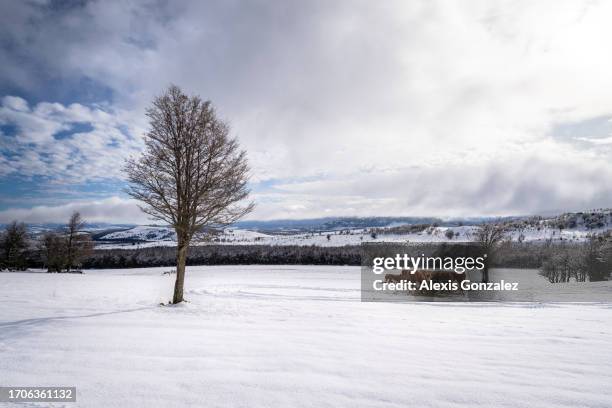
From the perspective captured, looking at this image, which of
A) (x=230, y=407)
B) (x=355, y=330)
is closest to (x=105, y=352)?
(x=230, y=407)

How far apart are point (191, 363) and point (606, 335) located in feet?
30.8

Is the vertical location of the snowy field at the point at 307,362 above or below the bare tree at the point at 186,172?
below

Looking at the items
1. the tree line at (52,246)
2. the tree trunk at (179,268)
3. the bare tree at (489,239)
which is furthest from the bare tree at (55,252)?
the bare tree at (489,239)

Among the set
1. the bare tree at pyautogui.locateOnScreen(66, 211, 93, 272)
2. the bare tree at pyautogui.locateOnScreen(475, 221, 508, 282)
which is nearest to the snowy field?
the bare tree at pyautogui.locateOnScreen(475, 221, 508, 282)

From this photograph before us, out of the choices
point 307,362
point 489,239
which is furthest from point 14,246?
point 489,239

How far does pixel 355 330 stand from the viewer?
24.0ft

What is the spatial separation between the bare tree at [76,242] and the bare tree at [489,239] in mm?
51288

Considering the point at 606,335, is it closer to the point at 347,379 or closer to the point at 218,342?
the point at 347,379

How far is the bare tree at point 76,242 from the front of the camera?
1698 inches

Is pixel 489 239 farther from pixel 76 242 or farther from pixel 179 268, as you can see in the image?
pixel 76 242

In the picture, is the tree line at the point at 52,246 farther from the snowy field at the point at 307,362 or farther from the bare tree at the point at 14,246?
the snowy field at the point at 307,362

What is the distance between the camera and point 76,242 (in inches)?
1727

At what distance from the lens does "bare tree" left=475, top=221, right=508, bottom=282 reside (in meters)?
27.3

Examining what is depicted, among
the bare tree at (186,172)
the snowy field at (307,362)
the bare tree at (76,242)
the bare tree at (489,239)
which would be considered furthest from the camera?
the bare tree at (76,242)
